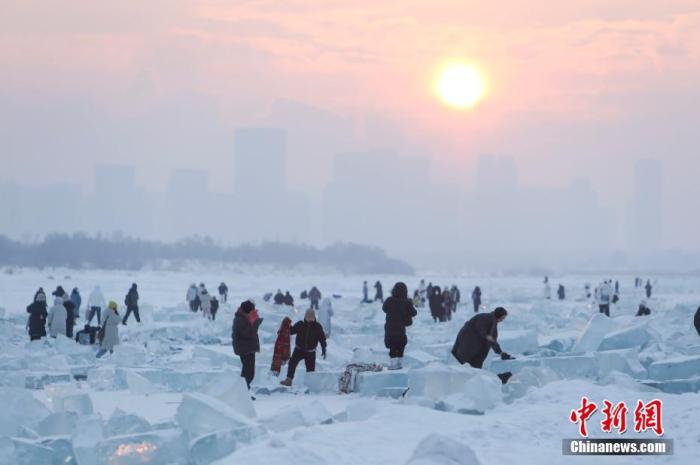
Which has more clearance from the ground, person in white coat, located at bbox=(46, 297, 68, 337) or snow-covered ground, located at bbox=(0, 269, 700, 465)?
person in white coat, located at bbox=(46, 297, 68, 337)

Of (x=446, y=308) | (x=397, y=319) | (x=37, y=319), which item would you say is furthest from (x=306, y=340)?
(x=446, y=308)

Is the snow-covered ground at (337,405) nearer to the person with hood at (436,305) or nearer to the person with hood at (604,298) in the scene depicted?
the person with hood at (436,305)

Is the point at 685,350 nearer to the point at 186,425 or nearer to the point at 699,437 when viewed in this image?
the point at 699,437

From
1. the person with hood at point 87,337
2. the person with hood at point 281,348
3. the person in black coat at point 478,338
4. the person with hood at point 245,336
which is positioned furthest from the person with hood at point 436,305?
the person in black coat at point 478,338

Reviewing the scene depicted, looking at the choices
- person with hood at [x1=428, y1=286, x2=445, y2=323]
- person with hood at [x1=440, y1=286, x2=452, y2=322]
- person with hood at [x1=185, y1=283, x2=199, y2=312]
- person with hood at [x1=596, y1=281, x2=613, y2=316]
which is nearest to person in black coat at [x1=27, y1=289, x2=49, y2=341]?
person with hood at [x1=428, y1=286, x2=445, y2=323]

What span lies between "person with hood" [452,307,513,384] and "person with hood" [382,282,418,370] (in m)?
1.28

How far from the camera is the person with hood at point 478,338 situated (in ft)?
36.7

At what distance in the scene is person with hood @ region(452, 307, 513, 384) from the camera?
36.7 ft

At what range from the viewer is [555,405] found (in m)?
9.71

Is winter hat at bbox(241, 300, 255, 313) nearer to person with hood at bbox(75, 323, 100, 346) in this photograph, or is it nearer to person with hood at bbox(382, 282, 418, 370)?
person with hood at bbox(382, 282, 418, 370)

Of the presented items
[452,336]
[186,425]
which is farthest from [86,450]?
[452,336]

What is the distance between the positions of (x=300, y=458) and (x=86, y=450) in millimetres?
1710

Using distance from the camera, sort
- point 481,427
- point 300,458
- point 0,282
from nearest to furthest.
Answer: point 300,458 < point 481,427 < point 0,282

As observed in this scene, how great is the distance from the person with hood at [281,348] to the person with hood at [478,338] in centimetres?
270
